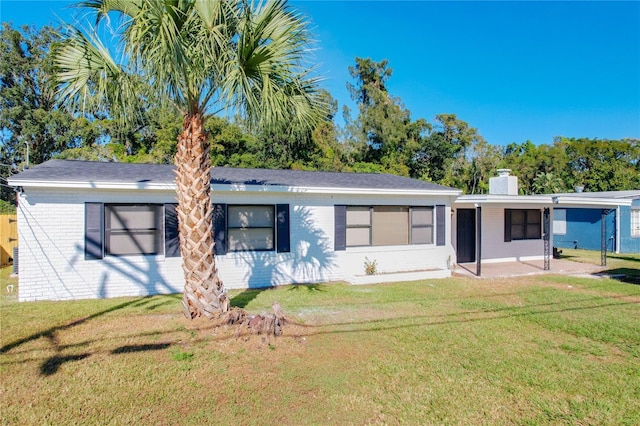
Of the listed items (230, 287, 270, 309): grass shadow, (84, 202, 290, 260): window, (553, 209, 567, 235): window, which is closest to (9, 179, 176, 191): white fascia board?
(84, 202, 290, 260): window

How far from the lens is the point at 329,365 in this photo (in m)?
5.10

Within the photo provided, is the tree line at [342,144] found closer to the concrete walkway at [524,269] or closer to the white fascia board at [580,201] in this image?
the concrete walkway at [524,269]

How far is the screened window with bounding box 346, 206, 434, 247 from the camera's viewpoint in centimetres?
1145

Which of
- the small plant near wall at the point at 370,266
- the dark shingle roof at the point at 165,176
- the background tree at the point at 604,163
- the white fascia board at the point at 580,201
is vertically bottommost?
the small plant near wall at the point at 370,266

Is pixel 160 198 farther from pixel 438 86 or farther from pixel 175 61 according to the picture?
pixel 438 86

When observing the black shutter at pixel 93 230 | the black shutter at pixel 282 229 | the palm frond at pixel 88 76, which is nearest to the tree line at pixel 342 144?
the black shutter at pixel 282 229

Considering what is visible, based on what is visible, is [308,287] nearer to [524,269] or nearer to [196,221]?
[196,221]

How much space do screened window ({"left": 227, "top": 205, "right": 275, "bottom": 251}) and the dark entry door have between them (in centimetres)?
740

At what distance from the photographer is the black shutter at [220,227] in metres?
9.57

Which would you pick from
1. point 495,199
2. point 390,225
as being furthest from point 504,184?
point 390,225

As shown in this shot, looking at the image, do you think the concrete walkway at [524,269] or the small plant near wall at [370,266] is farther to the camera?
the concrete walkway at [524,269]

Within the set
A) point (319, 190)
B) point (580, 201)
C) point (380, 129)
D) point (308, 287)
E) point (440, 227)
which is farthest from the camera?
point (380, 129)

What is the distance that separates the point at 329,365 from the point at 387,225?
7197mm

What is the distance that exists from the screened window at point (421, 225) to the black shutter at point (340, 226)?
7.83 feet
